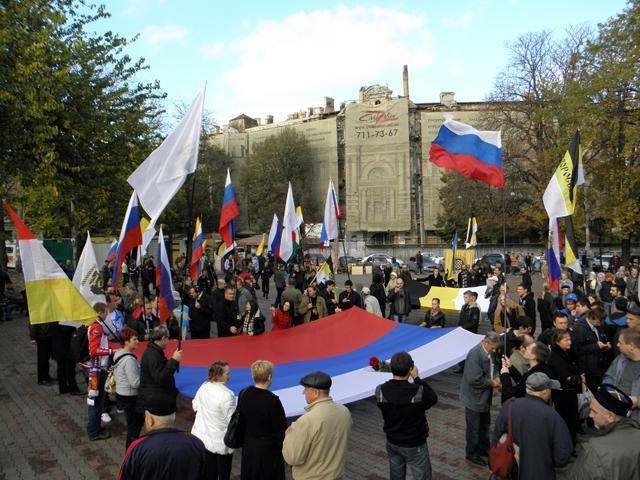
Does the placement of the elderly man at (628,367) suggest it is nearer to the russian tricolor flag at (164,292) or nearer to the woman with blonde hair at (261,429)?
the woman with blonde hair at (261,429)

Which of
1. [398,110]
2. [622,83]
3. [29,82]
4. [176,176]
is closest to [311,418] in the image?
[176,176]

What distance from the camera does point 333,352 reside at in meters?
10.4

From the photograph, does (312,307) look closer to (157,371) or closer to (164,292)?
(164,292)

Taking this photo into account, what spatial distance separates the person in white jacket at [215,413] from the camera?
5434 millimetres

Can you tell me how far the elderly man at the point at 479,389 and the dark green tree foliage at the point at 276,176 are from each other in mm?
56038

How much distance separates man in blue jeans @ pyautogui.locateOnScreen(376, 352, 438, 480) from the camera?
4992 mm

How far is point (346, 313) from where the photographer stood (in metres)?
11.7

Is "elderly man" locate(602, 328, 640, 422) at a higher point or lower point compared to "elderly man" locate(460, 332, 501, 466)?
higher

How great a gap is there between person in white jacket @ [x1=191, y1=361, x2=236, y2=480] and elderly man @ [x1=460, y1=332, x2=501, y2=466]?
9.70ft

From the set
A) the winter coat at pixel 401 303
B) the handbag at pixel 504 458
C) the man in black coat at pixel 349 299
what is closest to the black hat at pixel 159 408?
the handbag at pixel 504 458

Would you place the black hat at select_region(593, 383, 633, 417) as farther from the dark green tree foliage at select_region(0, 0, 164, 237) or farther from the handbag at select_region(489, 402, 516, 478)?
the dark green tree foliage at select_region(0, 0, 164, 237)

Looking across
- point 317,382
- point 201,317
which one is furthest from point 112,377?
point 201,317

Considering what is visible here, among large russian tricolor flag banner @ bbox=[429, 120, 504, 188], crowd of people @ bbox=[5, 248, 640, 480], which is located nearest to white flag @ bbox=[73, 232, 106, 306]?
crowd of people @ bbox=[5, 248, 640, 480]

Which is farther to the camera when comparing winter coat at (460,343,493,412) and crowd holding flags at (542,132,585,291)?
crowd holding flags at (542,132,585,291)
